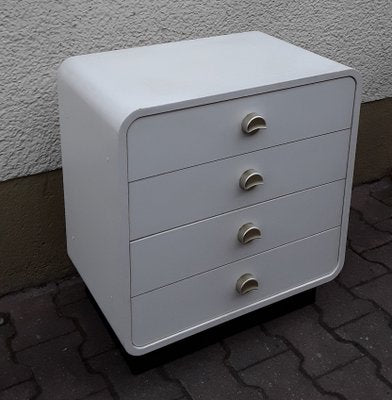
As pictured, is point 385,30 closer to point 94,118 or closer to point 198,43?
point 198,43

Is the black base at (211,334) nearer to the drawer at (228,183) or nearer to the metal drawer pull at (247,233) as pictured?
the metal drawer pull at (247,233)

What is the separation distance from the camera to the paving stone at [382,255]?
292 centimetres

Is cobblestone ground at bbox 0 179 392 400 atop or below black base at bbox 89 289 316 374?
below

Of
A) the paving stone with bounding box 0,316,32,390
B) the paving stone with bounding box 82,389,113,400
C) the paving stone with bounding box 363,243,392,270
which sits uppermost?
the paving stone with bounding box 363,243,392,270

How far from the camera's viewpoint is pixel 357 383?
2.32 m

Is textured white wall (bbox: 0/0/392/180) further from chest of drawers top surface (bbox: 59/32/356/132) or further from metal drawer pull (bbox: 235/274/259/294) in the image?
metal drawer pull (bbox: 235/274/259/294)

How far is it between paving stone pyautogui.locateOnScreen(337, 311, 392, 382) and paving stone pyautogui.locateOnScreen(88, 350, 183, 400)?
655 millimetres

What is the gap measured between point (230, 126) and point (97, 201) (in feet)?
1.52

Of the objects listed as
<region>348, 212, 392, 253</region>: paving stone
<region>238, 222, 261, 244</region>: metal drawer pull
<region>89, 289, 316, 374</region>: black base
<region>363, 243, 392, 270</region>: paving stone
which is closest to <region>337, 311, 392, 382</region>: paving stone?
<region>89, 289, 316, 374</region>: black base

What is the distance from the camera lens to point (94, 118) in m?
A: 2.03

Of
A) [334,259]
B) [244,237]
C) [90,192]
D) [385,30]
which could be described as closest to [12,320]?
[90,192]

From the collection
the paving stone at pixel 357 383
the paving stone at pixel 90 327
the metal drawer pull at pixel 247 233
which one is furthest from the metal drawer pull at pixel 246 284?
the paving stone at pixel 90 327

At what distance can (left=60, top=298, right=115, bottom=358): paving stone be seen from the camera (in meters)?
2.45

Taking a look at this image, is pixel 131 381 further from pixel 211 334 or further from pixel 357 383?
pixel 357 383
